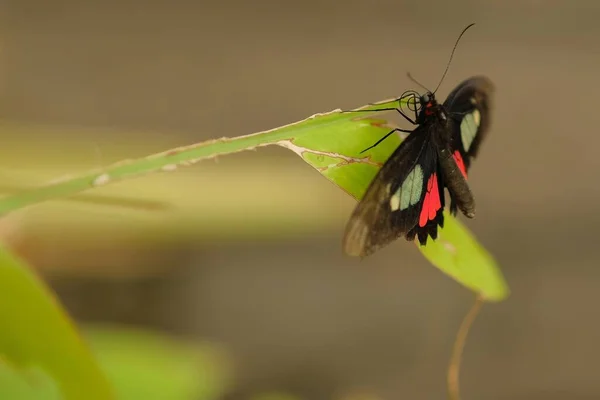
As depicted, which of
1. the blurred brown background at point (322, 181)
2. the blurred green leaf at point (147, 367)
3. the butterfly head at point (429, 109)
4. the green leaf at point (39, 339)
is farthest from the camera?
the blurred brown background at point (322, 181)

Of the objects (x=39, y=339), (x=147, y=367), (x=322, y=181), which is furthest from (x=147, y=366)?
(x=322, y=181)

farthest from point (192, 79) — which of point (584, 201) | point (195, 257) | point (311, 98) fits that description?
point (584, 201)

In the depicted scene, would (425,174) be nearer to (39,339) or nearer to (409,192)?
(409,192)

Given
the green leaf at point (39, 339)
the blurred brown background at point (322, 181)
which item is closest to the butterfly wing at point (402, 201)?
the green leaf at point (39, 339)

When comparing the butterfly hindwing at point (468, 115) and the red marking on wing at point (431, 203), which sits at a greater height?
the butterfly hindwing at point (468, 115)

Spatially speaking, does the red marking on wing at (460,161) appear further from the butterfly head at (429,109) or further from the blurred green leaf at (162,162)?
the blurred green leaf at (162,162)

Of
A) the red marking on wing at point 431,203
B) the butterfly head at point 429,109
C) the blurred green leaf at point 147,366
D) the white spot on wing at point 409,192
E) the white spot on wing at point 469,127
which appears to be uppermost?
the butterfly head at point 429,109

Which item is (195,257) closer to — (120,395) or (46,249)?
(46,249)
